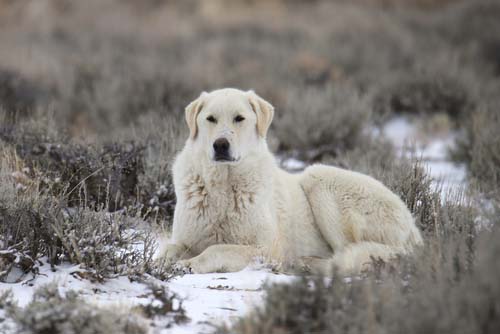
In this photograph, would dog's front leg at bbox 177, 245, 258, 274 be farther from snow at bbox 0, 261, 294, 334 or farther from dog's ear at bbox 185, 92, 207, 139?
dog's ear at bbox 185, 92, 207, 139

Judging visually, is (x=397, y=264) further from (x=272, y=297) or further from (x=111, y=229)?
(x=111, y=229)

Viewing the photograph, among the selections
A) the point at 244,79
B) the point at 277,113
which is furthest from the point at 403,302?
the point at 244,79

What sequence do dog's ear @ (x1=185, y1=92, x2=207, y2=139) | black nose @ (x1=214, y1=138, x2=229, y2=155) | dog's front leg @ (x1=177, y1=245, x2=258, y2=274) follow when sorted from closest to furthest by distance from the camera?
1. dog's front leg @ (x1=177, y1=245, x2=258, y2=274)
2. black nose @ (x1=214, y1=138, x2=229, y2=155)
3. dog's ear @ (x1=185, y1=92, x2=207, y2=139)

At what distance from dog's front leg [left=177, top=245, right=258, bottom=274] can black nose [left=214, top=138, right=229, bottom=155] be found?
2.15ft

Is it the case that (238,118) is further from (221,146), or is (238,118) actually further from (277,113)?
(277,113)

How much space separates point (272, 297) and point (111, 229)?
151cm

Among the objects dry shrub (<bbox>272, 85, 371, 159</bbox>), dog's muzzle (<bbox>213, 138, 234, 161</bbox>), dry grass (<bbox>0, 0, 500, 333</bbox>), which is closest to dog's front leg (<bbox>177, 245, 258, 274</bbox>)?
dry grass (<bbox>0, 0, 500, 333</bbox>)

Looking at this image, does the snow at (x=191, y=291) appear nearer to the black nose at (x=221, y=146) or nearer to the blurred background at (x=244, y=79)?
the black nose at (x=221, y=146)

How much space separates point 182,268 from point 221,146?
89 cm

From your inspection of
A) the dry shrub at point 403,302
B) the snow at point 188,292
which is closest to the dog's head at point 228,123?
the snow at point 188,292

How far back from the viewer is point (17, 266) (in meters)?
3.78

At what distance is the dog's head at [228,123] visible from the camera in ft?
14.5

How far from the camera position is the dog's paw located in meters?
4.03

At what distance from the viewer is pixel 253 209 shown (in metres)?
4.61
